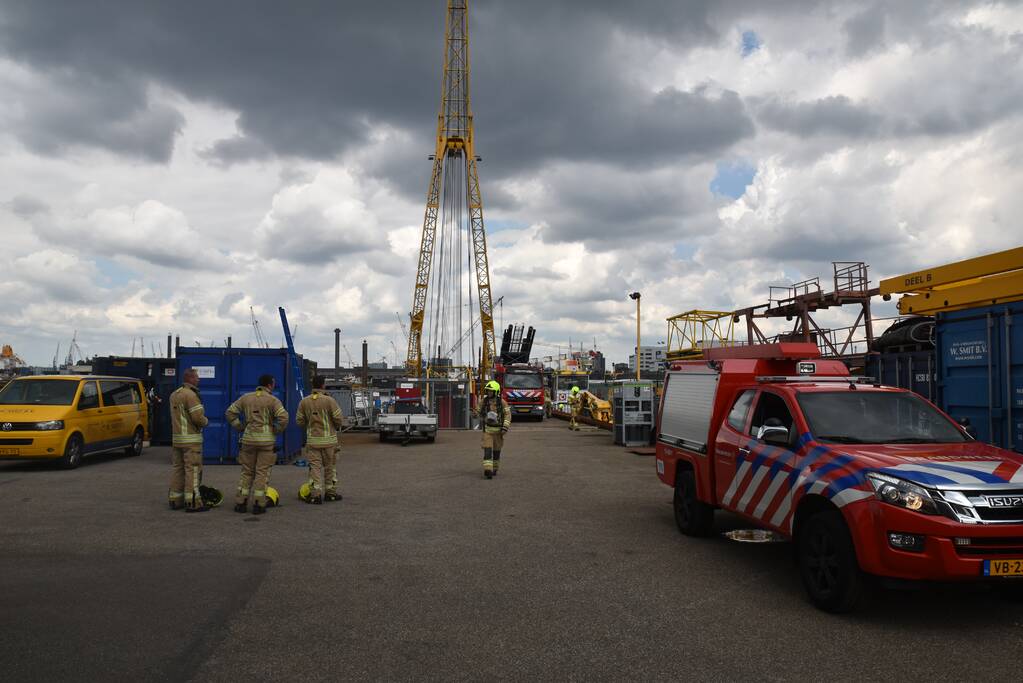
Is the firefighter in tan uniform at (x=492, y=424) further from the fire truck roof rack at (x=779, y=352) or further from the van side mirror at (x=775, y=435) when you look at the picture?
the van side mirror at (x=775, y=435)

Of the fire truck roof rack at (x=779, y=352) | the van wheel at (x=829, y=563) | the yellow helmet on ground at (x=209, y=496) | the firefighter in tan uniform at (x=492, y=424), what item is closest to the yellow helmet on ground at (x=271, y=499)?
the yellow helmet on ground at (x=209, y=496)

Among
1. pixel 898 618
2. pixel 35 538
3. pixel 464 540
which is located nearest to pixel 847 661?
pixel 898 618

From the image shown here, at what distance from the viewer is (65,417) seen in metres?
14.1

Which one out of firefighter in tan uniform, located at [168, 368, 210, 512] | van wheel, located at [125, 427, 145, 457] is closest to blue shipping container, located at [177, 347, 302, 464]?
van wheel, located at [125, 427, 145, 457]

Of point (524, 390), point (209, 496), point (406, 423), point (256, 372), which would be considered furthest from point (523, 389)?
point (209, 496)

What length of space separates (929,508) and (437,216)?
194 ft

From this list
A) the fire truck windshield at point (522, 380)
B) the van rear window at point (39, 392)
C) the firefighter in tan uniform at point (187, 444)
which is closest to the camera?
the firefighter in tan uniform at point (187, 444)

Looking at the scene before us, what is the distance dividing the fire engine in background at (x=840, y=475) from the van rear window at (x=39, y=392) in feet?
39.2

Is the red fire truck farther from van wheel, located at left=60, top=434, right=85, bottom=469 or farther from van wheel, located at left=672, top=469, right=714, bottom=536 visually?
van wheel, located at left=672, top=469, right=714, bottom=536

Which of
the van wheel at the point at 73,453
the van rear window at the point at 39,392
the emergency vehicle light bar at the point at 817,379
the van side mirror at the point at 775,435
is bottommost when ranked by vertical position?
the van wheel at the point at 73,453

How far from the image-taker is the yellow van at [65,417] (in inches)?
534

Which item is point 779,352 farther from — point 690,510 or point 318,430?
point 318,430

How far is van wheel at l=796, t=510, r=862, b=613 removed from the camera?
5383 millimetres

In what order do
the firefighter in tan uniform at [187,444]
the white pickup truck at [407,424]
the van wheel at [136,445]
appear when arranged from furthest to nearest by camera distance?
1. the white pickup truck at [407,424]
2. the van wheel at [136,445]
3. the firefighter in tan uniform at [187,444]
